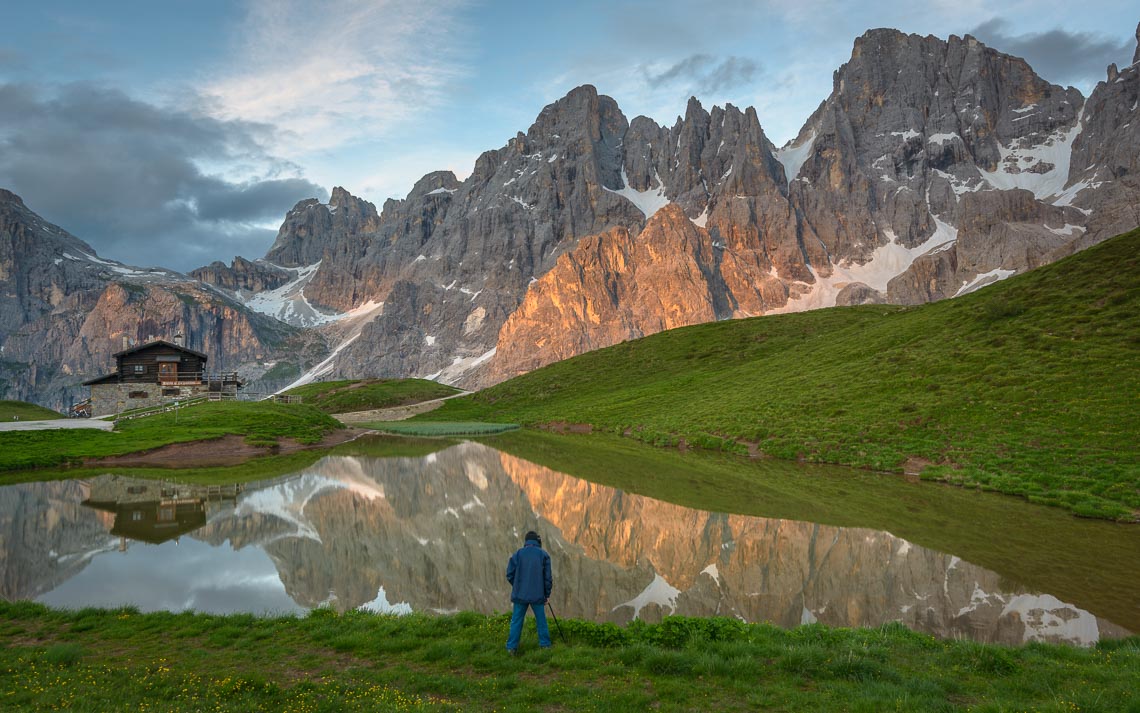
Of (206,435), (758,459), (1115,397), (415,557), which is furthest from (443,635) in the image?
(206,435)

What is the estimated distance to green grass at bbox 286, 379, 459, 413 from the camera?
123 m

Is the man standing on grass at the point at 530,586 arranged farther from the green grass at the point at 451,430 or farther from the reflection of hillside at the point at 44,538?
the green grass at the point at 451,430

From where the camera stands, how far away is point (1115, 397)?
3647 cm

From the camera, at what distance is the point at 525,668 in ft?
38.1

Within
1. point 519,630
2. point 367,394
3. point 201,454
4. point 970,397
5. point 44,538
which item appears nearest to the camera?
point 519,630

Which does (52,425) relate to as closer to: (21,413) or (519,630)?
(21,413)

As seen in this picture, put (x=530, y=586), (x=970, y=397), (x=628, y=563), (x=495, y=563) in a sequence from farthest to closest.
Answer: (x=970, y=397) < (x=495, y=563) < (x=628, y=563) < (x=530, y=586)

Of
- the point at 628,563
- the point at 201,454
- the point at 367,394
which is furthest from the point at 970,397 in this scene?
the point at 367,394

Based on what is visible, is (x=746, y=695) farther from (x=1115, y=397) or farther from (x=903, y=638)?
A: (x=1115, y=397)

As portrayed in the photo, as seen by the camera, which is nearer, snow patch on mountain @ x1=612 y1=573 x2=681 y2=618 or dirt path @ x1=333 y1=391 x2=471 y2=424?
snow patch on mountain @ x1=612 y1=573 x2=681 y2=618

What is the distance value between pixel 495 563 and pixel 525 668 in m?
9.60

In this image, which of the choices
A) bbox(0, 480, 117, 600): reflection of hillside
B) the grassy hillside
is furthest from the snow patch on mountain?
the grassy hillside

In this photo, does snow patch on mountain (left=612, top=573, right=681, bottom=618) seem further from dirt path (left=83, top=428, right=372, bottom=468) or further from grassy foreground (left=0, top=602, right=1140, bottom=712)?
dirt path (left=83, top=428, right=372, bottom=468)

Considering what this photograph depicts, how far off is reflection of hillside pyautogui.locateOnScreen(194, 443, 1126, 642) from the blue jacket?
150 inches
